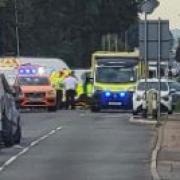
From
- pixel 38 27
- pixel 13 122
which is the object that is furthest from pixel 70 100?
pixel 38 27

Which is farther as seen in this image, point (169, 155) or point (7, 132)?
point (7, 132)

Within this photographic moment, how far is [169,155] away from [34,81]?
26.5m

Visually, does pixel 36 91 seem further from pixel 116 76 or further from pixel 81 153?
pixel 81 153

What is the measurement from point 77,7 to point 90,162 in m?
70.5

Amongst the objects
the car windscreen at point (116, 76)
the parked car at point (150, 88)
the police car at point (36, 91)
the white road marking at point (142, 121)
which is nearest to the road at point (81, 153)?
the white road marking at point (142, 121)

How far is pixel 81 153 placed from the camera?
22016 mm

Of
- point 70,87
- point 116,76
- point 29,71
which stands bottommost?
point 70,87

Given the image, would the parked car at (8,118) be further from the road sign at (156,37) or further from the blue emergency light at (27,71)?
the blue emergency light at (27,71)

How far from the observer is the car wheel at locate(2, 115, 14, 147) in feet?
75.7

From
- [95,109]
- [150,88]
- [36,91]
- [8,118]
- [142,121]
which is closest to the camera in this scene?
[8,118]

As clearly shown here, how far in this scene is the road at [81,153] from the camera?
1773cm

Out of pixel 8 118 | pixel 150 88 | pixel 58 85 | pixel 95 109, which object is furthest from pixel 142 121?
pixel 58 85

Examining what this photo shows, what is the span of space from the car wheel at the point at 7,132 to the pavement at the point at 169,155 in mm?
3455

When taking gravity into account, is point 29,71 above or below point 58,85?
above
